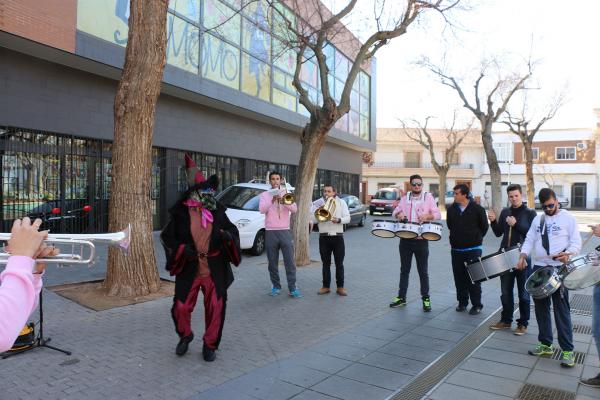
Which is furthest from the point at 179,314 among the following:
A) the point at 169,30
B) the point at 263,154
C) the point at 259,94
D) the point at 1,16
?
the point at 263,154

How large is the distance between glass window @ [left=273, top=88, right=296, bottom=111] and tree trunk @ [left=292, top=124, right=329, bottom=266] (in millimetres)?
9187

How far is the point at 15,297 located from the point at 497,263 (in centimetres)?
527

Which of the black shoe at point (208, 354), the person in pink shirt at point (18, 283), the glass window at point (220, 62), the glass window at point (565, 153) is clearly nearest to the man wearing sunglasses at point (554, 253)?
the black shoe at point (208, 354)

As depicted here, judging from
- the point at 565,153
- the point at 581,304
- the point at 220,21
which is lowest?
the point at 581,304

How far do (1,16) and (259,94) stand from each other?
9.84 meters

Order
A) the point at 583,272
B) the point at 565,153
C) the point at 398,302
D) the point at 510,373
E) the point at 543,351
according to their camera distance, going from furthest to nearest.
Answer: the point at 565,153 < the point at 398,302 < the point at 543,351 < the point at 510,373 < the point at 583,272

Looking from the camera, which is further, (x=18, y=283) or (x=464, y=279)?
(x=464, y=279)

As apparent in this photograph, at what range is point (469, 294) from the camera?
7023mm

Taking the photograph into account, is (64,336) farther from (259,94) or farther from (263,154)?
(263,154)

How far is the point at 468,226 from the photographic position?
21.4 feet

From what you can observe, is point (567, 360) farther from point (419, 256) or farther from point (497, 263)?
point (419, 256)

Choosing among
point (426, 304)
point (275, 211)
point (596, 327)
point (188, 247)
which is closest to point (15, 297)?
point (188, 247)

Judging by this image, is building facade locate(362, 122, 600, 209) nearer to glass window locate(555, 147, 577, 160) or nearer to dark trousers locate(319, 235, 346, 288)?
glass window locate(555, 147, 577, 160)

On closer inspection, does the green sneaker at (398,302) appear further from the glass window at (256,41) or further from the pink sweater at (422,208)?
the glass window at (256,41)
